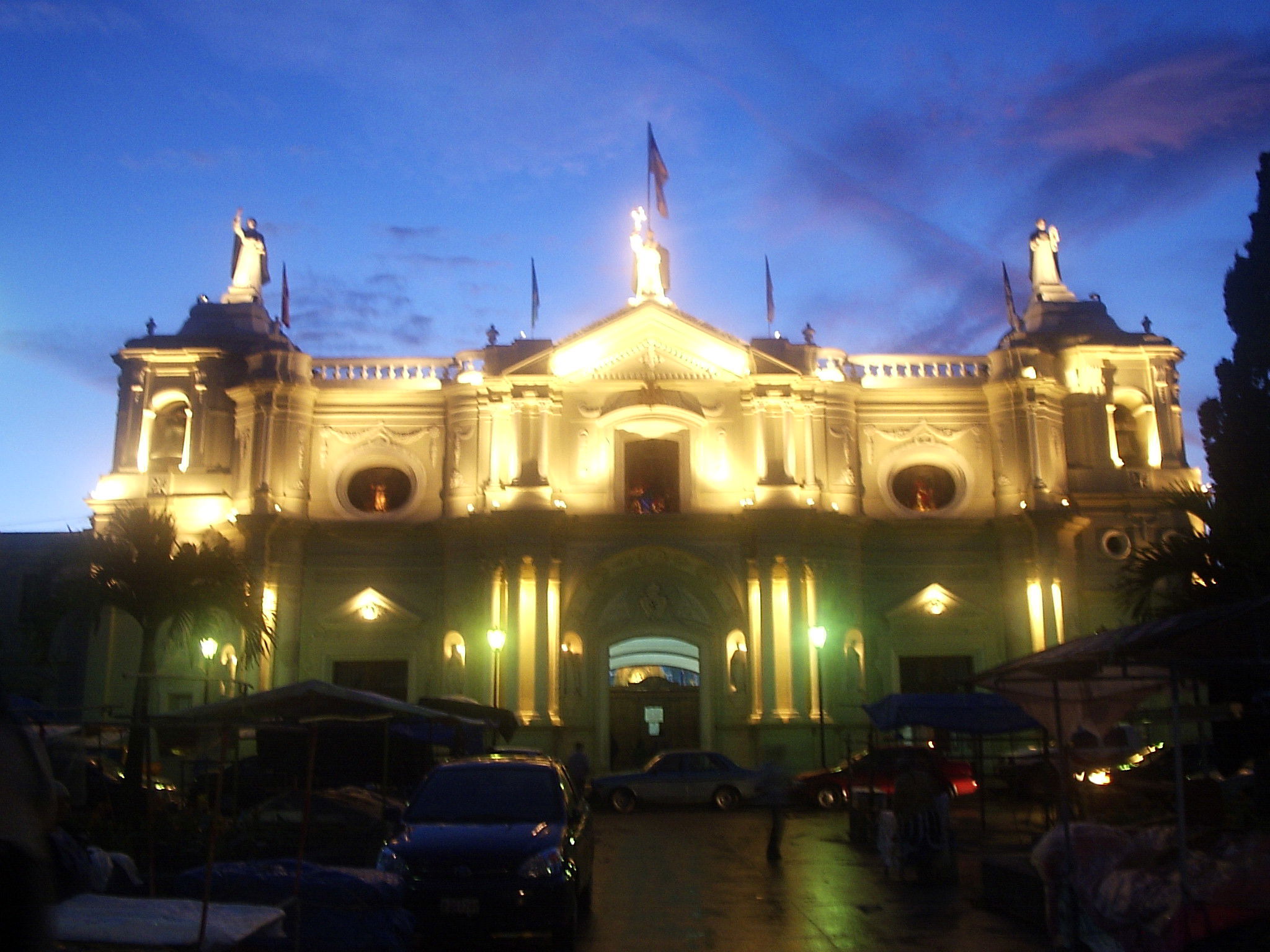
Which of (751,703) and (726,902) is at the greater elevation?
(751,703)

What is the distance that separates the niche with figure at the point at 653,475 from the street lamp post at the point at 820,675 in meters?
5.45

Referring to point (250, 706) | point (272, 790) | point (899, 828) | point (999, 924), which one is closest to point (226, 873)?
point (250, 706)

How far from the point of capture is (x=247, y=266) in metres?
40.2

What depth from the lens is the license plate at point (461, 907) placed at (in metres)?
11.1

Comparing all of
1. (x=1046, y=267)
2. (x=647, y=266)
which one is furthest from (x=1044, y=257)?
(x=647, y=266)

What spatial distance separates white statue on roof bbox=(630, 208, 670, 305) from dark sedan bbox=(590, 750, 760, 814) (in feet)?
46.5

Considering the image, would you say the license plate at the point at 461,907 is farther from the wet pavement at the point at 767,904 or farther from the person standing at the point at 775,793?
the person standing at the point at 775,793

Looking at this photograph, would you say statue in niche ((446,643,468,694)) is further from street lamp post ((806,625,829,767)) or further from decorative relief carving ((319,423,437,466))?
street lamp post ((806,625,829,767))

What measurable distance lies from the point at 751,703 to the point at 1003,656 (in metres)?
7.22

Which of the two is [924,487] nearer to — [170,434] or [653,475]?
[653,475]

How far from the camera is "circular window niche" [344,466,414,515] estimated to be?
118 feet

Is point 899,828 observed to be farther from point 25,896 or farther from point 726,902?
point 25,896

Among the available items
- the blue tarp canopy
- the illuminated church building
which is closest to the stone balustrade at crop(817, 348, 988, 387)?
the illuminated church building

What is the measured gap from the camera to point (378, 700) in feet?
51.7
